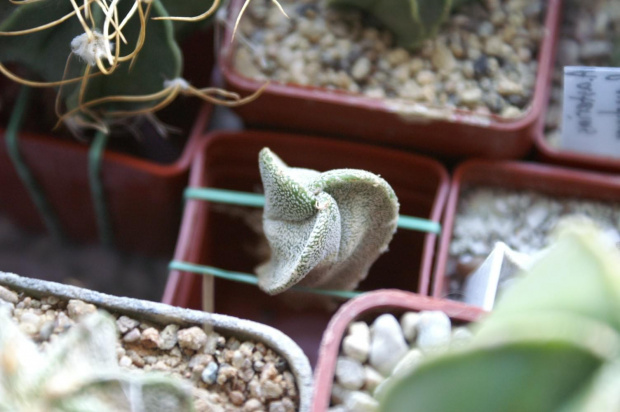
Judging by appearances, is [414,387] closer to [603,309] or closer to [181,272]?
[603,309]

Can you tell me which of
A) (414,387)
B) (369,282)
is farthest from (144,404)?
(369,282)

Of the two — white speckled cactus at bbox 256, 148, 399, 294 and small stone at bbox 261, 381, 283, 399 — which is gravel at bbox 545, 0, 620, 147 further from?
small stone at bbox 261, 381, 283, 399

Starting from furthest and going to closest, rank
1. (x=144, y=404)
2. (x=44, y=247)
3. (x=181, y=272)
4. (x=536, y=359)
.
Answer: (x=44, y=247) < (x=181, y=272) < (x=144, y=404) < (x=536, y=359)

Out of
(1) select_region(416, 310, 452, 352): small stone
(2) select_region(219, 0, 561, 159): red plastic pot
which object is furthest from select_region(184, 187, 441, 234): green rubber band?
(1) select_region(416, 310, 452, 352): small stone

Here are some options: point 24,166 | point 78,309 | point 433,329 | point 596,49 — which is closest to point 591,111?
point 596,49

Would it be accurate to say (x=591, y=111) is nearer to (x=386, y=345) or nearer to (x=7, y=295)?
(x=386, y=345)

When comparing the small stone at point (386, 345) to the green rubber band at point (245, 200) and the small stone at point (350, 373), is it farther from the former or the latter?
the green rubber band at point (245, 200)

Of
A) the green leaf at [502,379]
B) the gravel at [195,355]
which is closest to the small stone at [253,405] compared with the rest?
the gravel at [195,355]
